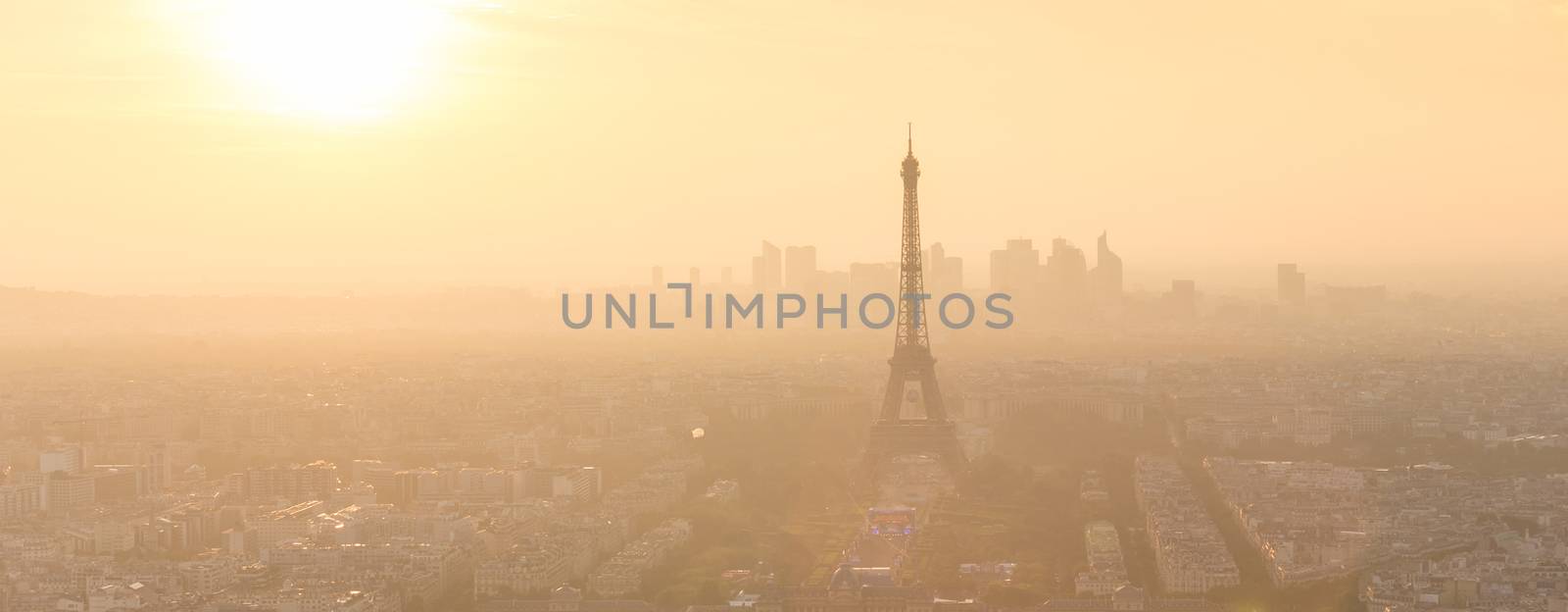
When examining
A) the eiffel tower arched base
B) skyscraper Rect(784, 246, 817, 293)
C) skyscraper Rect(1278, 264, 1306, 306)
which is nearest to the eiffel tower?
the eiffel tower arched base

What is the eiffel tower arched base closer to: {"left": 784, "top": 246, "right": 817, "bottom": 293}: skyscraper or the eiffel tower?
the eiffel tower

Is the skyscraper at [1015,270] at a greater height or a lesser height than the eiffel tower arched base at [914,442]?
greater

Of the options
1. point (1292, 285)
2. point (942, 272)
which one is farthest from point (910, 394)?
point (1292, 285)

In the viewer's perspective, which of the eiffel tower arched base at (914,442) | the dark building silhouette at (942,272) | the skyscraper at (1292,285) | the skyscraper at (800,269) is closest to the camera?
the eiffel tower arched base at (914,442)

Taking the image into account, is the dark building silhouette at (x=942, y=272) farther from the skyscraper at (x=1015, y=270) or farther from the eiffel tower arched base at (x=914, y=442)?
the eiffel tower arched base at (x=914, y=442)

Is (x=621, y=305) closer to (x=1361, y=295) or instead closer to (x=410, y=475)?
(x=1361, y=295)

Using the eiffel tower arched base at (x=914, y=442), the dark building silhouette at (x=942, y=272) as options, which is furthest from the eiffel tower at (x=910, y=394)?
the dark building silhouette at (x=942, y=272)

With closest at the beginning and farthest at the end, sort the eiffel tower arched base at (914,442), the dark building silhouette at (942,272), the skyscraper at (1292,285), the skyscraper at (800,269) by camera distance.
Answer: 1. the eiffel tower arched base at (914,442)
2. the dark building silhouette at (942,272)
3. the skyscraper at (800,269)
4. the skyscraper at (1292,285)

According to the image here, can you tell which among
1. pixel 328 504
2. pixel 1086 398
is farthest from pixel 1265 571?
pixel 1086 398
